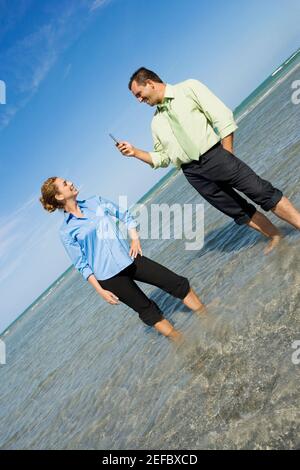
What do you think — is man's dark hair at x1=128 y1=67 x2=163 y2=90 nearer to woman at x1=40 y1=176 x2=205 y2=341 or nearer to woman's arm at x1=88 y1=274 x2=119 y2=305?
woman at x1=40 y1=176 x2=205 y2=341

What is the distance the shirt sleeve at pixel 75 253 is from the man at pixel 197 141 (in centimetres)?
138

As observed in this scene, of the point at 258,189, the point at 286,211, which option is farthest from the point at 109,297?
the point at 286,211

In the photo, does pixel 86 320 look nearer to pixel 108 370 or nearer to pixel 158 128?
pixel 108 370

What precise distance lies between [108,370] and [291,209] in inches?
174

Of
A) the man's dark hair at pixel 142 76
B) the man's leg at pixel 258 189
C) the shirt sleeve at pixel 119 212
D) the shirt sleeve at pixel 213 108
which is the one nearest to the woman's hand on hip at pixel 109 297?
the shirt sleeve at pixel 119 212

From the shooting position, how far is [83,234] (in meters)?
5.26

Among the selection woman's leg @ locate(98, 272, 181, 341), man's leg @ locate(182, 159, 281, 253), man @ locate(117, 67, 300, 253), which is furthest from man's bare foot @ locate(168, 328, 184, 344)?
man @ locate(117, 67, 300, 253)

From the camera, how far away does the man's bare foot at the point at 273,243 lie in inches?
246

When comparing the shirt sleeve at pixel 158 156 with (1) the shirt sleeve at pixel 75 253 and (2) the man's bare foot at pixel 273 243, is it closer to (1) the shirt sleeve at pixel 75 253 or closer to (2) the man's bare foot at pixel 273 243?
(1) the shirt sleeve at pixel 75 253

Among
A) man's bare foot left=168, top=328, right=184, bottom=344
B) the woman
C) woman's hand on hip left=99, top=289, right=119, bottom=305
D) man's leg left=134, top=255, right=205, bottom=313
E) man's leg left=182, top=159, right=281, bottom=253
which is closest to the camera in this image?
the woman

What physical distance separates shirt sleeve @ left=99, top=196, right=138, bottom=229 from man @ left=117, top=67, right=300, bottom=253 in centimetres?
71

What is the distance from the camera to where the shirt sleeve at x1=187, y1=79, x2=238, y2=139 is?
5230 mm

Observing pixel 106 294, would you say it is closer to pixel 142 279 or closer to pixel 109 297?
→ pixel 109 297
